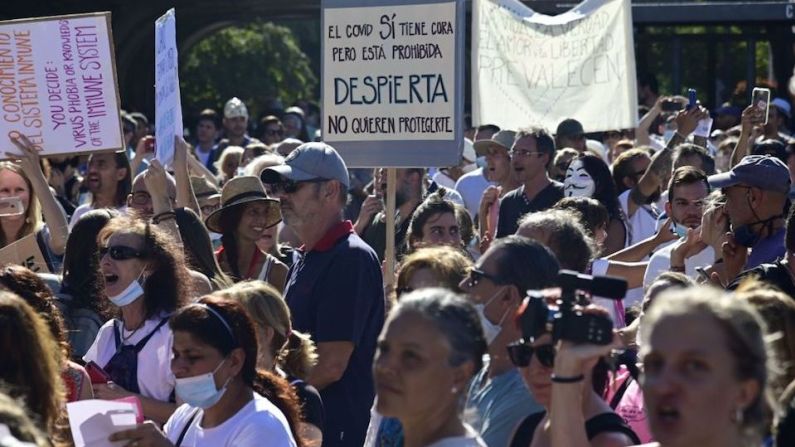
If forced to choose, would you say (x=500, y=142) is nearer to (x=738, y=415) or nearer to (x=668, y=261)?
(x=668, y=261)

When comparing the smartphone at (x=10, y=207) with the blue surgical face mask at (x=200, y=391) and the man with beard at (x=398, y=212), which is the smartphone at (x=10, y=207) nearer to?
the man with beard at (x=398, y=212)

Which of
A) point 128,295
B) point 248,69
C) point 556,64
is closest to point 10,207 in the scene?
point 128,295

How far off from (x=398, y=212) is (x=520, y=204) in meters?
0.94

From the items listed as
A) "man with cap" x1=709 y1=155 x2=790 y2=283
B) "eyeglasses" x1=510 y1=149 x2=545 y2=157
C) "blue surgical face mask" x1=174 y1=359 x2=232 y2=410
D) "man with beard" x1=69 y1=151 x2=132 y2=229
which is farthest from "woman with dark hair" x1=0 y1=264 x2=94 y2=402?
"eyeglasses" x1=510 y1=149 x2=545 y2=157

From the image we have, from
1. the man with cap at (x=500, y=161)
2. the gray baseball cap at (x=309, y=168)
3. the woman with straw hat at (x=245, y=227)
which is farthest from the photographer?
the man with cap at (x=500, y=161)

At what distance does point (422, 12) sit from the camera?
8227 mm

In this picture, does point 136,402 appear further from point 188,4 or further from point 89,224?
point 188,4

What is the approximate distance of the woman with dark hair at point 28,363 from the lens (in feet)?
14.7

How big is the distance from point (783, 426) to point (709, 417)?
0.95ft

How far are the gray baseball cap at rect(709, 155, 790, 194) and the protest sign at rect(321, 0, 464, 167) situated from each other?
158cm

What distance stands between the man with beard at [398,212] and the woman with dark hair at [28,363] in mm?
4177

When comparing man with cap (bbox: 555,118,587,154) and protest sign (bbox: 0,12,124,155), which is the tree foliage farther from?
protest sign (bbox: 0,12,124,155)

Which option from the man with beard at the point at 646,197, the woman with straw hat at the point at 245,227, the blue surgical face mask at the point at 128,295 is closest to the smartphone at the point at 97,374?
the blue surgical face mask at the point at 128,295

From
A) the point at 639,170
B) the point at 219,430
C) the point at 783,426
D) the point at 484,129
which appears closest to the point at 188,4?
the point at 484,129
